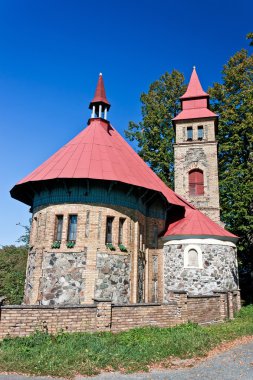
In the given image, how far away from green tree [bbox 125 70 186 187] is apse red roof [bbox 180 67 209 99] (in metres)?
2.41

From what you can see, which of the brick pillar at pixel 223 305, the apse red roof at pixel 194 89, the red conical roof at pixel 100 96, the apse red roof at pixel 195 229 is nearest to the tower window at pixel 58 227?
the apse red roof at pixel 195 229

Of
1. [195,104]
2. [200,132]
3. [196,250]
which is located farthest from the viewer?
[195,104]

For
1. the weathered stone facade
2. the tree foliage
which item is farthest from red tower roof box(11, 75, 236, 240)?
the tree foliage

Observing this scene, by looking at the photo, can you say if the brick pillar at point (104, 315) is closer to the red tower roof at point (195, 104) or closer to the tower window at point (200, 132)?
the tower window at point (200, 132)

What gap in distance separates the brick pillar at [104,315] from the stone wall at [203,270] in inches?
261

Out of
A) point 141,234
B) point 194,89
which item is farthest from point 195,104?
point 141,234

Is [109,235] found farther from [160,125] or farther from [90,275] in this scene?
[160,125]

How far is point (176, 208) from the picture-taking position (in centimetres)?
1830

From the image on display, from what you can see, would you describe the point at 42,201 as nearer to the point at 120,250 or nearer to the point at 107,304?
the point at 120,250

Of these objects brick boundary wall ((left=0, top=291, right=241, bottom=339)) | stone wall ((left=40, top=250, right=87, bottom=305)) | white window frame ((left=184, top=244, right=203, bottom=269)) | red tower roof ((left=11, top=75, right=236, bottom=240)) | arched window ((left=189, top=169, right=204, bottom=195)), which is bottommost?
brick boundary wall ((left=0, top=291, right=241, bottom=339))

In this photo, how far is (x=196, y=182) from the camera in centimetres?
2311

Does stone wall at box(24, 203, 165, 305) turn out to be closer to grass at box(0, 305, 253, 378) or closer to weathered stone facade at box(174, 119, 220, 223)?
grass at box(0, 305, 253, 378)

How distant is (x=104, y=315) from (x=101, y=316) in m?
0.10

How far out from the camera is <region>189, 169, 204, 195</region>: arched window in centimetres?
2284
